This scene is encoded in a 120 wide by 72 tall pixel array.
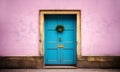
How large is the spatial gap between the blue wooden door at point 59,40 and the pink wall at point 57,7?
49 cm

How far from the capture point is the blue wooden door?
35.3 feet

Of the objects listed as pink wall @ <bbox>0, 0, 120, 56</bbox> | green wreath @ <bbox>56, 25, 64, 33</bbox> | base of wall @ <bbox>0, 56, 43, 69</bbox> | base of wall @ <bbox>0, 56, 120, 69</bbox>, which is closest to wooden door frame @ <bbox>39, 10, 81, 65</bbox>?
pink wall @ <bbox>0, 0, 120, 56</bbox>

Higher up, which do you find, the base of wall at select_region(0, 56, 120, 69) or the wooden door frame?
the wooden door frame

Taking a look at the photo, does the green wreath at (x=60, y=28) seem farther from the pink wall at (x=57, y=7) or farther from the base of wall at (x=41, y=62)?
the base of wall at (x=41, y=62)

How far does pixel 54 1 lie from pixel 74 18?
1127 mm

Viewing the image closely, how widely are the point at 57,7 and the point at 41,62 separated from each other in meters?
2.36

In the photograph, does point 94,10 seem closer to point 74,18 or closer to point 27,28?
point 74,18

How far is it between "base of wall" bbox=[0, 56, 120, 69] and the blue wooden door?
1.55ft

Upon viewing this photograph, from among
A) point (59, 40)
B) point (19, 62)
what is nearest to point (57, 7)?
point (59, 40)

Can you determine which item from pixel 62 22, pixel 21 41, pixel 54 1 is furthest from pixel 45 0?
pixel 21 41

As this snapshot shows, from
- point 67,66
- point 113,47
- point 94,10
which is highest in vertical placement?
point 94,10

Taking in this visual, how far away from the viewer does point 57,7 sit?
10391mm

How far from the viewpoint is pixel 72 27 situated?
10.8 m

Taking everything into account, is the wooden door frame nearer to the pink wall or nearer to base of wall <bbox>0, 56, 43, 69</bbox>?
the pink wall
